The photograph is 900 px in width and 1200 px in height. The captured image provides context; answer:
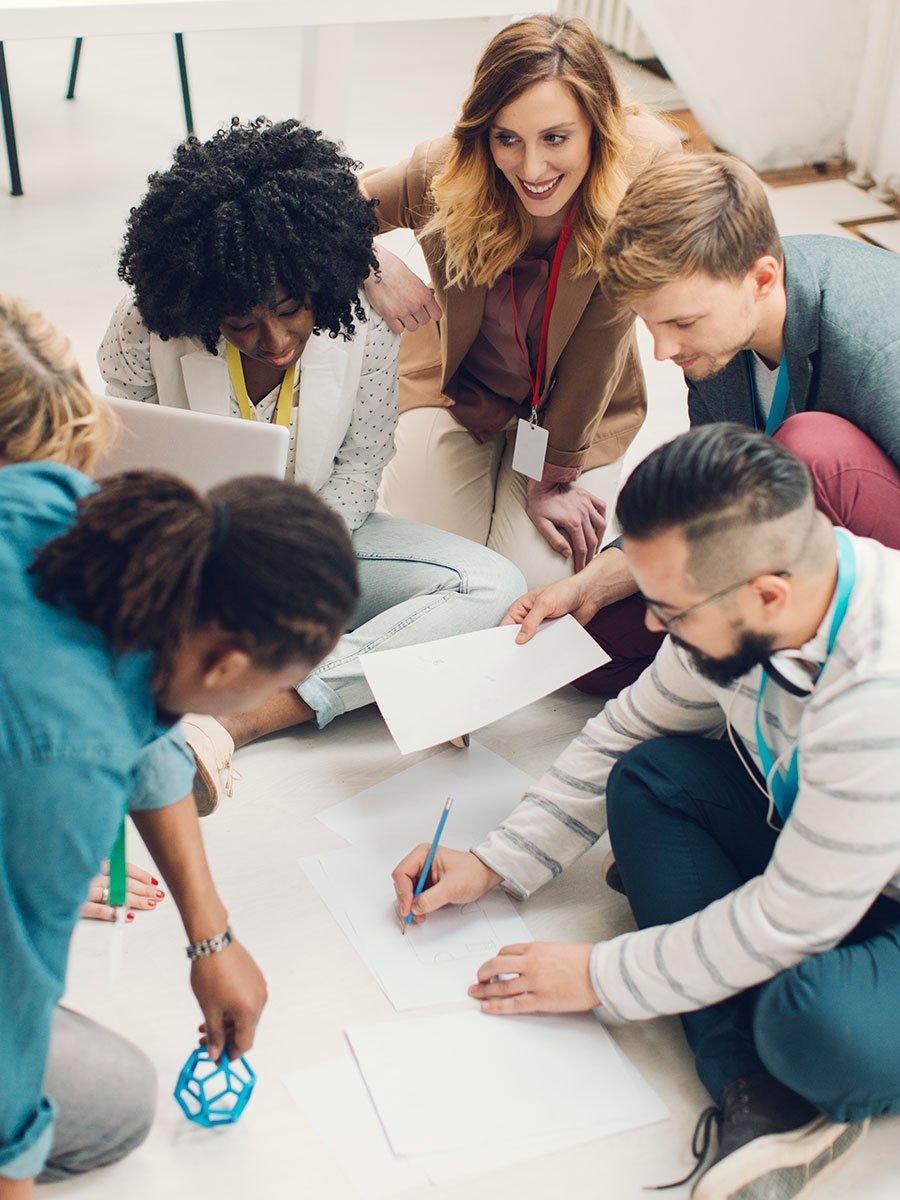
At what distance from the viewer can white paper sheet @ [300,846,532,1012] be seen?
1415 mm

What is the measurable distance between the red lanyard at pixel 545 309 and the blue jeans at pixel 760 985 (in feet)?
2.56

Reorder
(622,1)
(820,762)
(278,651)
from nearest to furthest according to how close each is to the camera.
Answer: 1. (278,651)
2. (820,762)
3. (622,1)

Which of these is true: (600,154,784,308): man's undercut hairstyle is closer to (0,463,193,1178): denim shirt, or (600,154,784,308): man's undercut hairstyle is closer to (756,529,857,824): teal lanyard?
(756,529,857,824): teal lanyard

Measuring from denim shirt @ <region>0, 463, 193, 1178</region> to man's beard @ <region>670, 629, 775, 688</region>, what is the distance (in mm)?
550

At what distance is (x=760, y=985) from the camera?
1.27 m

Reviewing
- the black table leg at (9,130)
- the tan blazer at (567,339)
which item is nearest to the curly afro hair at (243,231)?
the tan blazer at (567,339)

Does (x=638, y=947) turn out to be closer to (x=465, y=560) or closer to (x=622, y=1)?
(x=465, y=560)

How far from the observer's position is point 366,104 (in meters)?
4.16

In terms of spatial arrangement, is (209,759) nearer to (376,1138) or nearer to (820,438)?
(376,1138)

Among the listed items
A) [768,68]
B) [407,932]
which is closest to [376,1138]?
[407,932]

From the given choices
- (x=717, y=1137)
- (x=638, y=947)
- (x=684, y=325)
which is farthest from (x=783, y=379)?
(x=717, y=1137)

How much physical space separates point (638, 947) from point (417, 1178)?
0.32 m

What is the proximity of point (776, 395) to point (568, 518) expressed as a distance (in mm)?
478

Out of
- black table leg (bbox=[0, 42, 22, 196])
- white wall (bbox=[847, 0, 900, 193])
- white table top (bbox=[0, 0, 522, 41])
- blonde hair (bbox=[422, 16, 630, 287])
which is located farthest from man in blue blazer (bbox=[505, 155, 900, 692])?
black table leg (bbox=[0, 42, 22, 196])
